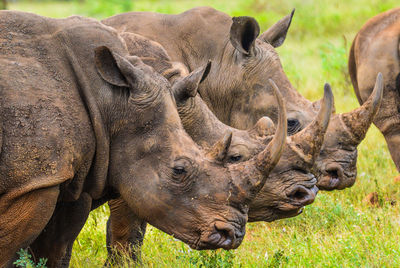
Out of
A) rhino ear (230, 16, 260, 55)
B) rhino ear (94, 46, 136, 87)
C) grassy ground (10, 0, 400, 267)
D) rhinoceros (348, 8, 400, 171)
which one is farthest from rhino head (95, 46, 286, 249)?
rhinoceros (348, 8, 400, 171)

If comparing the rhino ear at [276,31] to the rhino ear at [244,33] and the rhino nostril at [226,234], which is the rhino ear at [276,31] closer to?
the rhino ear at [244,33]

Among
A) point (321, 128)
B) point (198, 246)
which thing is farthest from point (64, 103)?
point (321, 128)

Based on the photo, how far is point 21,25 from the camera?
470 centimetres

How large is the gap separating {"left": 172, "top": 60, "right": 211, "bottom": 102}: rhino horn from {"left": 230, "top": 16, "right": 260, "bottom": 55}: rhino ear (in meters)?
1.51

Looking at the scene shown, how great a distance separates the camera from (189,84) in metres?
5.11

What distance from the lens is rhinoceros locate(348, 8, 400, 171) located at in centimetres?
815

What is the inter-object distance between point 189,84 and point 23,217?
4.73ft

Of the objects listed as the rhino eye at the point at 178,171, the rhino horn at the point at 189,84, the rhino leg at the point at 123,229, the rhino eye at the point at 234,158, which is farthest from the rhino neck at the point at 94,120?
the rhino leg at the point at 123,229

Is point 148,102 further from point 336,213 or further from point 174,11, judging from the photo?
point 174,11

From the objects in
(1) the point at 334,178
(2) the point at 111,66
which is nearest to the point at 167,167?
(2) the point at 111,66

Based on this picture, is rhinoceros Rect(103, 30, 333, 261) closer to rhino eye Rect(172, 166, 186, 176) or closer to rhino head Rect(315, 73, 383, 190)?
rhino eye Rect(172, 166, 186, 176)

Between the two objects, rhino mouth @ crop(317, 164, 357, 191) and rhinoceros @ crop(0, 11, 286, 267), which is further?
rhino mouth @ crop(317, 164, 357, 191)

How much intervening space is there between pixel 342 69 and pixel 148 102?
341 inches

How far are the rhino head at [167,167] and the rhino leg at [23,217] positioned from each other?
538 millimetres
